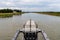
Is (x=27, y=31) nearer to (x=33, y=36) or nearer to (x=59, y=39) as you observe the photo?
(x=33, y=36)

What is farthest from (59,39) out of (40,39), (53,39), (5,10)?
(5,10)

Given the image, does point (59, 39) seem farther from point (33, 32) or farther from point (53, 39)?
point (33, 32)

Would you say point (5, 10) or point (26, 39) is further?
point (5, 10)

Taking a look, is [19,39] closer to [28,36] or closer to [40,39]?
[40,39]

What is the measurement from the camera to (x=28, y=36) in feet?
58.7

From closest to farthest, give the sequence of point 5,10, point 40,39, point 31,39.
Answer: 1. point 31,39
2. point 40,39
3. point 5,10

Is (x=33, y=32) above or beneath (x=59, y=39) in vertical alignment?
above

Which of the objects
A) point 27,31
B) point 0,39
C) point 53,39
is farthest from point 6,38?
point 27,31

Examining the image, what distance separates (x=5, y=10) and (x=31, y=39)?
120m

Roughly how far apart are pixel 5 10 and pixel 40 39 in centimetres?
11290

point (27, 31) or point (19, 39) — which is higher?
point (27, 31)

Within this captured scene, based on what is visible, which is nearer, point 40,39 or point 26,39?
point 26,39

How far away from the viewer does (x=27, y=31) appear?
58.9ft

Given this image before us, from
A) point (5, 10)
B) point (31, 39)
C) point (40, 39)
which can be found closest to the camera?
point (31, 39)
